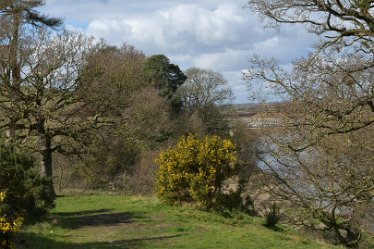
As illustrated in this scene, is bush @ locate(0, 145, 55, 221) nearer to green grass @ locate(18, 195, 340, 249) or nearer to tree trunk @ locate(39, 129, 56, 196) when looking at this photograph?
green grass @ locate(18, 195, 340, 249)

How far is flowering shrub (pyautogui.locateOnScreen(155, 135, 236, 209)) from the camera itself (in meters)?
19.9

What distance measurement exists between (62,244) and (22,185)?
263 cm

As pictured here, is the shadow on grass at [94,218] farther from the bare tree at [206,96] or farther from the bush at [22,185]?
the bare tree at [206,96]

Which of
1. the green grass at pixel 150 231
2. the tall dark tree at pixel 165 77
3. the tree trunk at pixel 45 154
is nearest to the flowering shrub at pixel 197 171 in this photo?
the green grass at pixel 150 231

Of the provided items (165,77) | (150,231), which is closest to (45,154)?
(150,231)

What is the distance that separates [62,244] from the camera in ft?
44.0

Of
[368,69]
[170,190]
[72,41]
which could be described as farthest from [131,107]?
[368,69]

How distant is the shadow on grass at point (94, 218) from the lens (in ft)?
56.1

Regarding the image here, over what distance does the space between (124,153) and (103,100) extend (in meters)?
13.4

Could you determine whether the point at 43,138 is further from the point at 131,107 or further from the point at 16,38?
the point at 131,107

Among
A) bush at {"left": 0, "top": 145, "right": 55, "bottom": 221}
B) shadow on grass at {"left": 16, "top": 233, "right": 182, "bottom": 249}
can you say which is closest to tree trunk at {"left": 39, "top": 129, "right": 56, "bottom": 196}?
bush at {"left": 0, "top": 145, "right": 55, "bottom": 221}

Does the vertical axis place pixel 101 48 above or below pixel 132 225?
above

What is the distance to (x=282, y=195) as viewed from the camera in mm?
23844

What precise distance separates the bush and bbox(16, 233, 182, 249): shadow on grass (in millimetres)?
948
